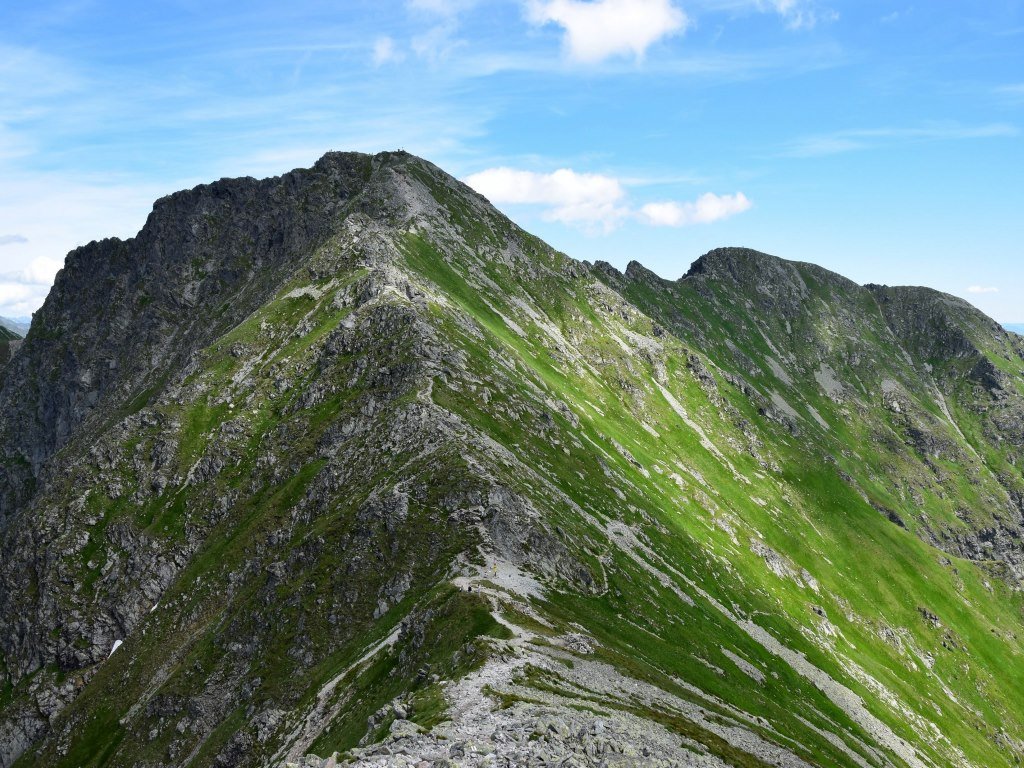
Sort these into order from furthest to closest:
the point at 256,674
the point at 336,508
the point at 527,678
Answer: the point at 336,508
the point at 256,674
the point at 527,678

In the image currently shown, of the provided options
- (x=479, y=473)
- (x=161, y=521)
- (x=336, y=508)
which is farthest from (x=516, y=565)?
(x=161, y=521)

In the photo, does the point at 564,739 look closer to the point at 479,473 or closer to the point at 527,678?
the point at 527,678

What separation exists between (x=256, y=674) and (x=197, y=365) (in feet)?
314

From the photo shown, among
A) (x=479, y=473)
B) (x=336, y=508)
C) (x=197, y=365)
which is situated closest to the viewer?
(x=479, y=473)

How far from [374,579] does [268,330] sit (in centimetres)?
9322

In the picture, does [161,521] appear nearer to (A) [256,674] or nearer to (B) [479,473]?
(A) [256,674]

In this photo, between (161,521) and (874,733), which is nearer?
(874,733)

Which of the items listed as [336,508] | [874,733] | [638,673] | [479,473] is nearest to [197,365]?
[336,508]

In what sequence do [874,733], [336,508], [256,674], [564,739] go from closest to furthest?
1. [564,739]
2. [256,674]
3. [336,508]
4. [874,733]

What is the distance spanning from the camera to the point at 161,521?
13612cm

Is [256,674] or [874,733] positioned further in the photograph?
[874,733]

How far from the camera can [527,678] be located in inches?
2313

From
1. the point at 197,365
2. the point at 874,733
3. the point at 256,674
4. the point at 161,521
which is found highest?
the point at 197,365

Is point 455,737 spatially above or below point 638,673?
above
